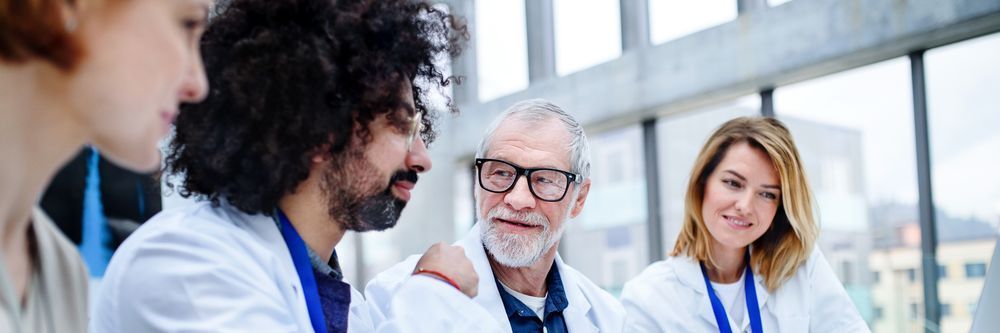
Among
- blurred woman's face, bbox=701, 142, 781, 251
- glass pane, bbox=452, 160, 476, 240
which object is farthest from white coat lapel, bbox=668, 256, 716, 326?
glass pane, bbox=452, 160, 476, 240

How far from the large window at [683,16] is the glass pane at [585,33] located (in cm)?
34

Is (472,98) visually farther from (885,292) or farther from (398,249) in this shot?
(885,292)

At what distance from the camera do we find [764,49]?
17.8ft

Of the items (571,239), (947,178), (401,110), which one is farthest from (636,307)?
(571,239)

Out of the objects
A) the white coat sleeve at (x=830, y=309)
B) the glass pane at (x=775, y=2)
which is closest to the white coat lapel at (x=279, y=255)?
the white coat sleeve at (x=830, y=309)

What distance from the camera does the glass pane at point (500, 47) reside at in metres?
7.86

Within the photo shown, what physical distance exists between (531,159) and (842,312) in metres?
1.17

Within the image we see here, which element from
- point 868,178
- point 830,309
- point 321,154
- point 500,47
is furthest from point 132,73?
point 500,47

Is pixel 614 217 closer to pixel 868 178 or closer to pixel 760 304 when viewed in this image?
pixel 868 178

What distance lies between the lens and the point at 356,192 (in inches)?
56.2

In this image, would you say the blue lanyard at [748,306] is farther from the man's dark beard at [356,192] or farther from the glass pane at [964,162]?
the glass pane at [964,162]

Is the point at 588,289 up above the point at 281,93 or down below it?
below

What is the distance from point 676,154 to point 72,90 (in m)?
5.99

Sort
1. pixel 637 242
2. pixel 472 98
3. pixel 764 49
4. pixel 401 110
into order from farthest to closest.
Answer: pixel 472 98 < pixel 637 242 < pixel 764 49 < pixel 401 110
